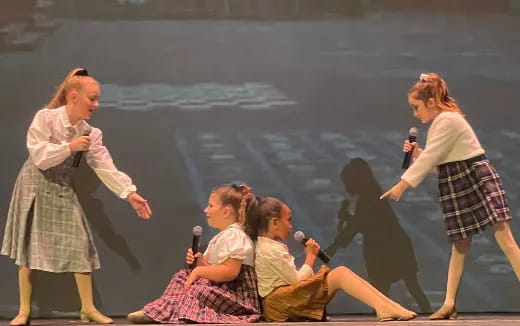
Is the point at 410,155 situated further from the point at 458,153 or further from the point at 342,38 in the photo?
the point at 342,38

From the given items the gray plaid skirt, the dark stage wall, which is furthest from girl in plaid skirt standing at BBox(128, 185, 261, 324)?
the dark stage wall

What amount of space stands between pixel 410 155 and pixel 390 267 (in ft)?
2.02

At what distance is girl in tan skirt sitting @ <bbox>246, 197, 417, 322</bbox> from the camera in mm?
2852

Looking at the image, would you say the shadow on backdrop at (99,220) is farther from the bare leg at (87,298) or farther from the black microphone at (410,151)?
the black microphone at (410,151)

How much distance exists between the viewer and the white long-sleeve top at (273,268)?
290 centimetres

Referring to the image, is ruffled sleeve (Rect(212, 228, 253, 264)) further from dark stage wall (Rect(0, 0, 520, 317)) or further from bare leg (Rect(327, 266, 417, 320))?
dark stage wall (Rect(0, 0, 520, 317))

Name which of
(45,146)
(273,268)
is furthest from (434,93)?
(45,146)

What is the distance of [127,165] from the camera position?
3.44m

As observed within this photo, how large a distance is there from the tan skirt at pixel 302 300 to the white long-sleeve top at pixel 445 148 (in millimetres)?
499

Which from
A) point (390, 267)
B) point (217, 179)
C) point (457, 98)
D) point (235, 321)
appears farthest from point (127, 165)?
point (457, 98)

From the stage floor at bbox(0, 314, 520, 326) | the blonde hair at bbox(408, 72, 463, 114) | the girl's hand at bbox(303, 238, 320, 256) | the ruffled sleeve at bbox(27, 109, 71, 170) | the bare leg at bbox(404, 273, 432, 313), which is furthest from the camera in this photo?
the bare leg at bbox(404, 273, 432, 313)

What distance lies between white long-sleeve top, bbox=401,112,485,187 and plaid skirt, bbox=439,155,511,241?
0.12 feet

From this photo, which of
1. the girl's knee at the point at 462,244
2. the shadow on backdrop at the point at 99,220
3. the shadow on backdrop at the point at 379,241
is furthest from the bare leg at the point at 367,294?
the shadow on backdrop at the point at 99,220

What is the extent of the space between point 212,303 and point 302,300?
1.08 feet
